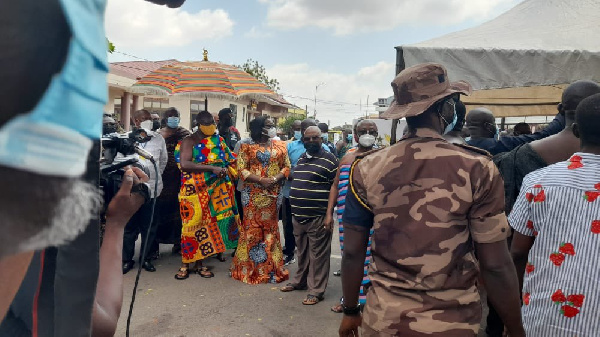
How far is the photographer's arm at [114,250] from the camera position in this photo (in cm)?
105

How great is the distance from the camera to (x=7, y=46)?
441 mm

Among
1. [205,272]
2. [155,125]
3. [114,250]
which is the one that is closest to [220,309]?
[205,272]

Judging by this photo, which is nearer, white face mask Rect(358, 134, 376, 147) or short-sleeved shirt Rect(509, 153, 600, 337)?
short-sleeved shirt Rect(509, 153, 600, 337)

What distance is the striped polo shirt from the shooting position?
443 cm

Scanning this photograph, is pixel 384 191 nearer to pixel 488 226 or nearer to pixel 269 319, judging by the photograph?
pixel 488 226

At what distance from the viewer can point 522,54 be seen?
12.9ft

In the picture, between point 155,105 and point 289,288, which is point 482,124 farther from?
point 155,105

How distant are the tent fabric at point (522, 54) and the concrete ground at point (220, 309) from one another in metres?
2.27

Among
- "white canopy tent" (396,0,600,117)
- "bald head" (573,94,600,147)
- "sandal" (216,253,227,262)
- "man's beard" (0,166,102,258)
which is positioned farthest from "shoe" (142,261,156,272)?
"man's beard" (0,166,102,258)

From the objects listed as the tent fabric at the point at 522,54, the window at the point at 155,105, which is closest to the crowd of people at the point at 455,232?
the tent fabric at the point at 522,54

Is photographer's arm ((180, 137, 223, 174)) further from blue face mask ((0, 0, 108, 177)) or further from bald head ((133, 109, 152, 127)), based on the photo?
blue face mask ((0, 0, 108, 177))

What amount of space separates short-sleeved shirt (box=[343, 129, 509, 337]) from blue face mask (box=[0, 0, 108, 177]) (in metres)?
1.51

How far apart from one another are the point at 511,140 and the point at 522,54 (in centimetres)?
85

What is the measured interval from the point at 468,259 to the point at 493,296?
0.21m
